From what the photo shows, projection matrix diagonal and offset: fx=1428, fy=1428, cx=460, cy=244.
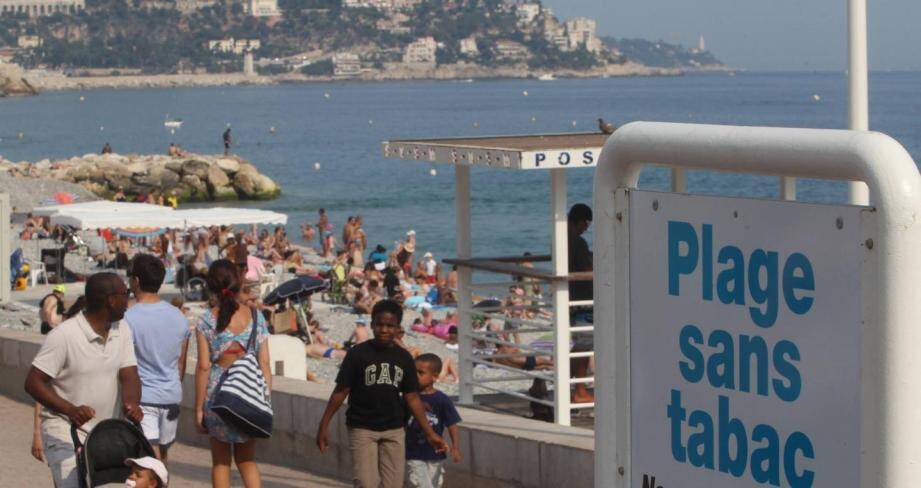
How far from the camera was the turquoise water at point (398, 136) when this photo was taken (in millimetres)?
56281

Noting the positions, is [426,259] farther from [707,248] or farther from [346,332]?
[707,248]

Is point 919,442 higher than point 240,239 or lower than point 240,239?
higher

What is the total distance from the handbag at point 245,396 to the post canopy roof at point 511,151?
91.6 inches

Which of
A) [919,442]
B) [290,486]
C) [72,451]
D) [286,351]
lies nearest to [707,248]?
[919,442]

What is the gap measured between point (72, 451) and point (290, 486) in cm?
251

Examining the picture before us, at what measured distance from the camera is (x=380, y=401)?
5992 mm

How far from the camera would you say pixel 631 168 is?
6.55 feet

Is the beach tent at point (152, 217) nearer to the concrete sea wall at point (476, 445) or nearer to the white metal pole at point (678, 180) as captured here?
the concrete sea wall at point (476, 445)

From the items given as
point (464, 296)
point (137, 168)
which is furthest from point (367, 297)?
point (137, 168)

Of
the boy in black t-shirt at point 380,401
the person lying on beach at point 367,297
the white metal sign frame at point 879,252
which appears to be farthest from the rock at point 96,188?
the white metal sign frame at point 879,252

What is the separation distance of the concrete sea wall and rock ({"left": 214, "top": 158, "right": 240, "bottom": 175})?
49.0 m

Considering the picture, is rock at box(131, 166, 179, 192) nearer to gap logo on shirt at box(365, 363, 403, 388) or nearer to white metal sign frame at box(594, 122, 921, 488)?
A: gap logo on shirt at box(365, 363, 403, 388)

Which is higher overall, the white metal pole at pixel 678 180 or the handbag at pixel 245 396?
the white metal pole at pixel 678 180

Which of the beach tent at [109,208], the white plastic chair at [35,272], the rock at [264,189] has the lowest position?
the rock at [264,189]
